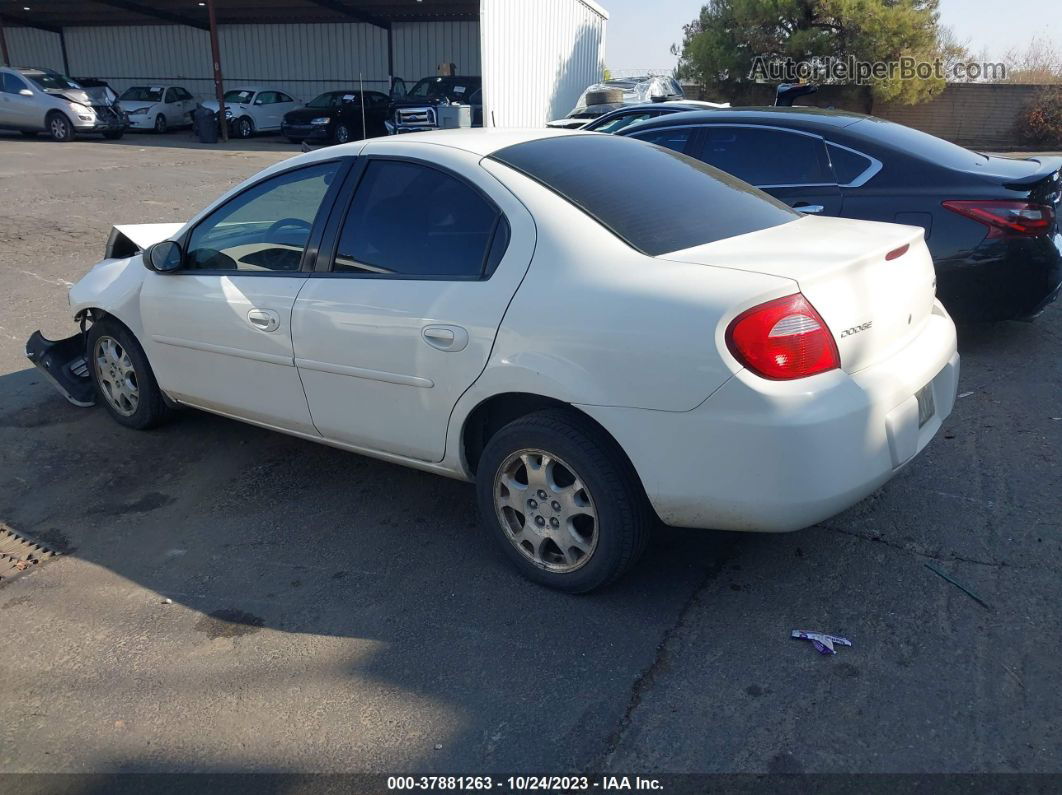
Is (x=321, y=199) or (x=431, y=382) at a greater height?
(x=321, y=199)

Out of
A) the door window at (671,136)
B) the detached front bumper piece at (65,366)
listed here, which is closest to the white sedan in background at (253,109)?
the door window at (671,136)

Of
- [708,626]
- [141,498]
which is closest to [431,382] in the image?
[708,626]

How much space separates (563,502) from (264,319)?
1.64 m

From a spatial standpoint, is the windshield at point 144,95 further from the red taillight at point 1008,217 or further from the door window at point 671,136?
the red taillight at point 1008,217

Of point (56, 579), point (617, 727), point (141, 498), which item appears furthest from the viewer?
point (141, 498)

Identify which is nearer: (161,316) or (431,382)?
(431,382)

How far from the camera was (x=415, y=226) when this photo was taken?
3.65 m

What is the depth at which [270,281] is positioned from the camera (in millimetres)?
3990

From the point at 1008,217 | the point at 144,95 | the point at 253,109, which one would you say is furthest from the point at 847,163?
the point at 144,95

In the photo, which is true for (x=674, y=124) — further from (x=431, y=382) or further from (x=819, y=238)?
(x=431, y=382)

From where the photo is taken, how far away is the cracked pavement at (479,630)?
104 inches

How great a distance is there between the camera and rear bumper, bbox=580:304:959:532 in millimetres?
2775

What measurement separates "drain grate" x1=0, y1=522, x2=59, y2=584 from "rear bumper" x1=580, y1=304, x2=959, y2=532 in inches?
99.0

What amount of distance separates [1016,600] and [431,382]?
2.26 metres
